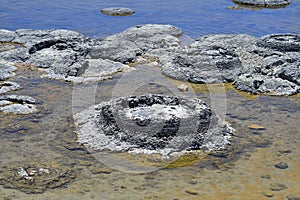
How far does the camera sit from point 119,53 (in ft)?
21.6

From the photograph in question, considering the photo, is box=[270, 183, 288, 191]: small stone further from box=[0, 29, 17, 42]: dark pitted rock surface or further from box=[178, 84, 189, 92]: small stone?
box=[0, 29, 17, 42]: dark pitted rock surface

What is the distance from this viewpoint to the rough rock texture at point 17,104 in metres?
4.76

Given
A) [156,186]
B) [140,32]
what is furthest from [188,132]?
[140,32]

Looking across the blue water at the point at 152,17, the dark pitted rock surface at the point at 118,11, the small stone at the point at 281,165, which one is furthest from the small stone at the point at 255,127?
the dark pitted rock surface at the point at 118,11

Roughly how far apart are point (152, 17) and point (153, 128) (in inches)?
219

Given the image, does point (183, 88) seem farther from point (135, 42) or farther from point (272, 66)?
point (135, 42)

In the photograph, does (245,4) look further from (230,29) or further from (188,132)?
(188,132)

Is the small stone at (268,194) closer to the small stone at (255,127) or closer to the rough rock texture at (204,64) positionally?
the small stone at (255,127)

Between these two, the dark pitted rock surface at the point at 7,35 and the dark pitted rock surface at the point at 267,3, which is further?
the dark pitted rock surface at the point at 267,3

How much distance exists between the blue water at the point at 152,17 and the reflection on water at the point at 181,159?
344 centimetres

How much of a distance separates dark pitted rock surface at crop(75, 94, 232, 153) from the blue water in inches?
150

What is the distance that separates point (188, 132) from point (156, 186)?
Answer: 0.82 metres

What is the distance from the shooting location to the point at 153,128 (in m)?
4.15

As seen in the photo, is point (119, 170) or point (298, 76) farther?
point (298, 76)
